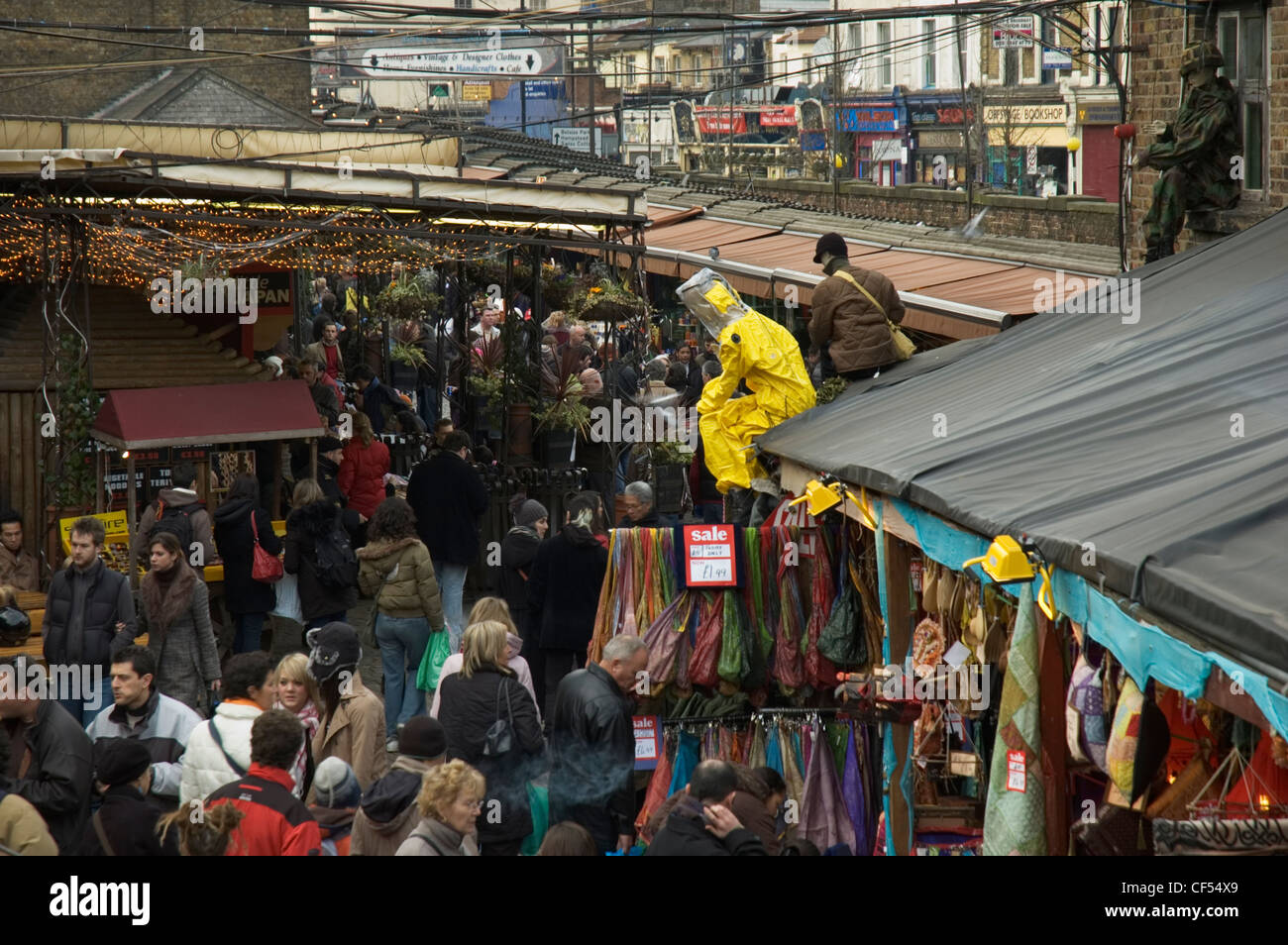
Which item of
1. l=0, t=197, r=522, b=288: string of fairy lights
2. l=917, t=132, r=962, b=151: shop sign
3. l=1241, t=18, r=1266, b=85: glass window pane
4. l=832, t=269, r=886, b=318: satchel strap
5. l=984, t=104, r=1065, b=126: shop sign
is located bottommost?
l=832, t=269, r=886, b=318: satchel strap

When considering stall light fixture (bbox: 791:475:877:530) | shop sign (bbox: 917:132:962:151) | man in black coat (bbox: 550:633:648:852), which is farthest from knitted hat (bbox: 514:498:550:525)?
shop sign (bbox: 917:132:962:151)

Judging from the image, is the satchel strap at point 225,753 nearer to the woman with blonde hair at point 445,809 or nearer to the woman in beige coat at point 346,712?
the woman in beige coat at point 346,712

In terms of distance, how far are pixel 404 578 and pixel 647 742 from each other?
253cm

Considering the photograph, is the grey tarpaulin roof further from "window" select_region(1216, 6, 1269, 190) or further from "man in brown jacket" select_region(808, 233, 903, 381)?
"window" select_region(1216, 6, 1269, 190)

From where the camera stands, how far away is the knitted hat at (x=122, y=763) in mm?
5910

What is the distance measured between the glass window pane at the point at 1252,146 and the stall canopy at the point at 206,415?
25.3 feet

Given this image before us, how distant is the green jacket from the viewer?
32.5 ft

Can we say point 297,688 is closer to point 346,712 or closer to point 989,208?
point 346,712

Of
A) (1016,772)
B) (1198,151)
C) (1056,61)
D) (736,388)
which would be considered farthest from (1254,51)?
(1056,61)

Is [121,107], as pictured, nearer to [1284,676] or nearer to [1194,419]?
[1194,419]

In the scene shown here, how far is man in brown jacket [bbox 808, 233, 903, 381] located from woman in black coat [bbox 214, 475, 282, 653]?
4249 mm

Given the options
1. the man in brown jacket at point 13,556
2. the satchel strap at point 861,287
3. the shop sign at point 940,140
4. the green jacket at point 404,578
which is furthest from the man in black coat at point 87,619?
the shop sign at point 940,140

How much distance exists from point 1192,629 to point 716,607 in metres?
4.19

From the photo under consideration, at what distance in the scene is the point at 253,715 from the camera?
6555mm
